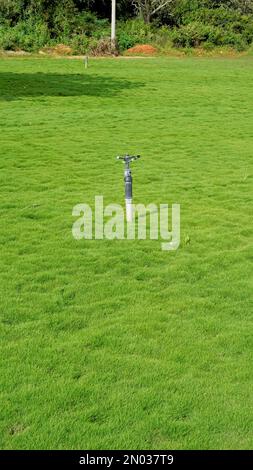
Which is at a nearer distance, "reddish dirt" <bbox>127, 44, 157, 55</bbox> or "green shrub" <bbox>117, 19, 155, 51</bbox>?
"reddish dirt" <bbox>127, 44, 157, 55</bbox>

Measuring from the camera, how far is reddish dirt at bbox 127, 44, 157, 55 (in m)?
49.6

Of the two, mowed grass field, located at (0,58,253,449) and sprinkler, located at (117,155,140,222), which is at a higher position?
sprinkler, located at (117,155,140,222)

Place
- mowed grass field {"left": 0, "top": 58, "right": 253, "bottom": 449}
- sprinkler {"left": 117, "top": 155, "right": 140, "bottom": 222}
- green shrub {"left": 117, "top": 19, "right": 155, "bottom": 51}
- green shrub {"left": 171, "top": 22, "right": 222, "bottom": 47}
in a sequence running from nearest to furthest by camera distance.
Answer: mowed grass field {"left": 0, "top": 58, "right": 253, "bottom": 449} → sprinkler {"left": 117, "top": 155, "right": 140, "bottom": 222} → green shrub {"left": 117, "top": 19, "right": 155, "bottom": 51} → green shrub {"left": 171, "top": 22, "right": 222, "bottom": 47}

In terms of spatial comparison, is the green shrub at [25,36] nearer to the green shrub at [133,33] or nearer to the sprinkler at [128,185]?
the green shrub at [133,33]

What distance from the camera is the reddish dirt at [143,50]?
163 ft

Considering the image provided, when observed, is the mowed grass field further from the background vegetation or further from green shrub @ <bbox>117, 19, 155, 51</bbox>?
green shrub @ <bbox>117, 19, 155, 51</bbox>

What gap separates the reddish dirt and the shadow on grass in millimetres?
19164

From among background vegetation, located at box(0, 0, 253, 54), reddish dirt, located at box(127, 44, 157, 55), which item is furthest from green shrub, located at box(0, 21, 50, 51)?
reddish dirt, located at box(127, 44, 157, 55)

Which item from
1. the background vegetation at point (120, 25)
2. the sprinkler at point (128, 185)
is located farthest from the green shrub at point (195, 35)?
the sprinkler at point (128, 185)

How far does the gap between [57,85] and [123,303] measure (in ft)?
72.0

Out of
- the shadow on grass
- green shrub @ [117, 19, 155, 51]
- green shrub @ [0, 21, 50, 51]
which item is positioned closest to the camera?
A: the shadow on grass

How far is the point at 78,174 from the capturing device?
14258 mm

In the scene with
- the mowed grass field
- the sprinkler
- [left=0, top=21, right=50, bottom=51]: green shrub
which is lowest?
the mowed grass field

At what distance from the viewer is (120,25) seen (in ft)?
185
